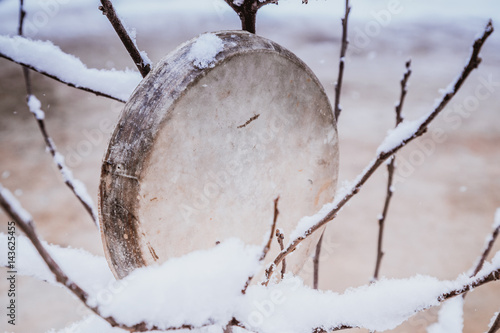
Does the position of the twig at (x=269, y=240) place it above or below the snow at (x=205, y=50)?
below

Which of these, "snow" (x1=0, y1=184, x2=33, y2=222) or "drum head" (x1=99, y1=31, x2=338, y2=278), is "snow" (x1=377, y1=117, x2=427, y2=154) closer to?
"drum head" (x1=99, y1=31, x2=338, y2=278)

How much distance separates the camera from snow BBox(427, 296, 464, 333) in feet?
2.35

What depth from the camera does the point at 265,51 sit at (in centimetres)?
59

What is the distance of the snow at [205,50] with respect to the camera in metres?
0.51

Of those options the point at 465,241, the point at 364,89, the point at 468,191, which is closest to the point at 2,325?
the point at 465,241

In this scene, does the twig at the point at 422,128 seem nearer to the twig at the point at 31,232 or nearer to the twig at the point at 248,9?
the twig at the point at 31,232

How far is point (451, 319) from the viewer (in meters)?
0.74

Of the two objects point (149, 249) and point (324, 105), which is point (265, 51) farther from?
point (149, 249)

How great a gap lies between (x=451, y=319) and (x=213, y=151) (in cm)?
57

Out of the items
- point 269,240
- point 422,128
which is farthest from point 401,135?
point 269,240

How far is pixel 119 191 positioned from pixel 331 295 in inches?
11.6

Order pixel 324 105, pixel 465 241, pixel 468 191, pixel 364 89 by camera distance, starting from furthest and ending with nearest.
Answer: pixel 364 89 < pixel 468 191 < pixel 465 241 < pixel 324 105

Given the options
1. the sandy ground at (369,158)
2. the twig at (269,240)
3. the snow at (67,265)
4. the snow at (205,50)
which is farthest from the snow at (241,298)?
the sandy ground at (369,158)

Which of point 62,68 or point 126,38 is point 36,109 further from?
point 126,38
